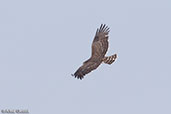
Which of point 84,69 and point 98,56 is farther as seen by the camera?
point 98,56

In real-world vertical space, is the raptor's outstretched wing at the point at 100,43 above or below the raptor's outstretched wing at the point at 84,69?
above

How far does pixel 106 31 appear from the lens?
83.3 ft

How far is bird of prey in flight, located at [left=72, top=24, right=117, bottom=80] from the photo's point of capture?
21984 millimetres

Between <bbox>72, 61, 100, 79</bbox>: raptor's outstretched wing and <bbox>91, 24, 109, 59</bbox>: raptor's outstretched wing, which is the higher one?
<bbox>91, 24, 109, 59</bbox>: raptor's outstretched wing

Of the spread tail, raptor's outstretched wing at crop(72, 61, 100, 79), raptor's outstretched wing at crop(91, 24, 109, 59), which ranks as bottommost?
raptor's outstretched wing at crop(72, 61, 100, 79)

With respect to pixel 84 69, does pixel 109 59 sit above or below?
above

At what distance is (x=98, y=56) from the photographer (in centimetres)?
2359

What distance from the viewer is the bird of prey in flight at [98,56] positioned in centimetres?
2198

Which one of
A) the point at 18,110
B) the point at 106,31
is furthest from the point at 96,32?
the point at 18,110

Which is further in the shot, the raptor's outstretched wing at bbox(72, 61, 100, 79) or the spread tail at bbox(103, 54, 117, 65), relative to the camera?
the spread tail at bbox(103, 54, 117, 65)

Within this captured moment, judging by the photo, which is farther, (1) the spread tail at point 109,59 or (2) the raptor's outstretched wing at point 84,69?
(1) the spread tail at point 109,59

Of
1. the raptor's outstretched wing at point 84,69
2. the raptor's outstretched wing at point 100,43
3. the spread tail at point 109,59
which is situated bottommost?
the raptor's outstretched wing at point 84,69

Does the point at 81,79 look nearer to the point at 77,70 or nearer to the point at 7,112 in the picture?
the point at 77,70

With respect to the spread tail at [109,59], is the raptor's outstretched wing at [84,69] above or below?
below
